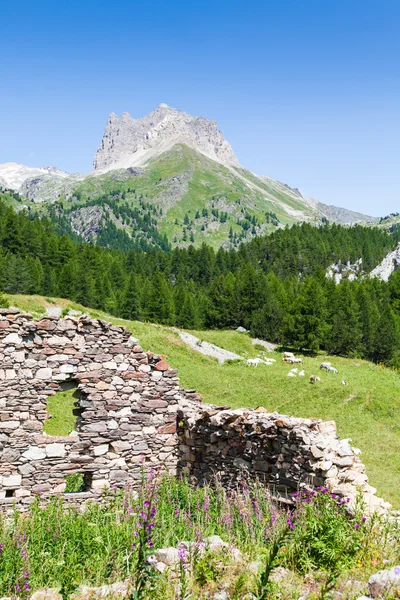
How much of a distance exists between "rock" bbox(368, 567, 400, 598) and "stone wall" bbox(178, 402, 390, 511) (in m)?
2.63

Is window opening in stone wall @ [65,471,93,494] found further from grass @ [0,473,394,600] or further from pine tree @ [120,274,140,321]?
pine tree @ [120,274,140,321]

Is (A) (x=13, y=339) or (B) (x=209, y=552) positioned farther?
(A) (x=13, y=339)

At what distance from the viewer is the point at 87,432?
11.9 meters

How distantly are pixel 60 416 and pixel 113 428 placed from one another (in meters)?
11.9

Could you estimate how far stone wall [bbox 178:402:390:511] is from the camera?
9375mm

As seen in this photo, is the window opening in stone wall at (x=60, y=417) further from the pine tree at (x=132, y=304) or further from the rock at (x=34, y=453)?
the pine tree at (x=132, y=304)

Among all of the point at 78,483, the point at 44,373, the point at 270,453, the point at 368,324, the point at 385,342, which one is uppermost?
the point at 44,373

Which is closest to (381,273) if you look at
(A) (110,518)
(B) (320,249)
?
(B) (320,249)

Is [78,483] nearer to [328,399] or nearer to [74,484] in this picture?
[74,484]

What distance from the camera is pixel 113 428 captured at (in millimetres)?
12164

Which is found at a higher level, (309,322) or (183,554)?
(183,554)

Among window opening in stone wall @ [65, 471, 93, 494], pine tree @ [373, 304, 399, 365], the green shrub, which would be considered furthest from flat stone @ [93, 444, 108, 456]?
pine tree @ [373, 304, 399, 365]

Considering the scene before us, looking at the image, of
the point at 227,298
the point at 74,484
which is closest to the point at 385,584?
the point at 74,484

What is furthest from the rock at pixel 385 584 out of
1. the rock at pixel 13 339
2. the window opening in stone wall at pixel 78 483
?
the rock at pixel 13 339
